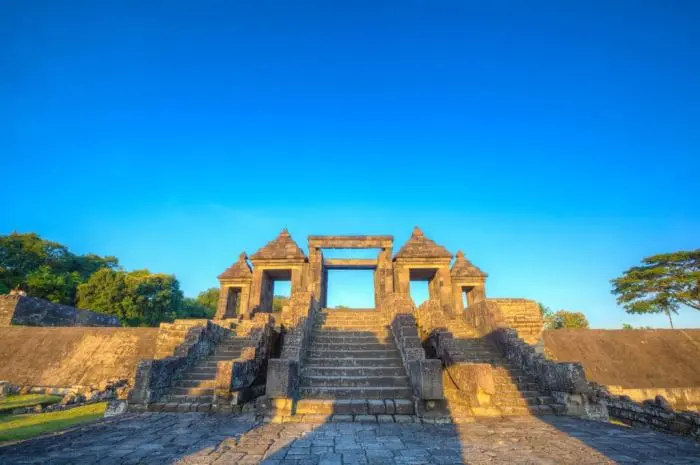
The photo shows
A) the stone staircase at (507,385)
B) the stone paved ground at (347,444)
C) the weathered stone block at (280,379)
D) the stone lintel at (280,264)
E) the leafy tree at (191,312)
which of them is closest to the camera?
the stone paved ground at (347,444)

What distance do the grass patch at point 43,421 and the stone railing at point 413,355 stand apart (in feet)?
22.3

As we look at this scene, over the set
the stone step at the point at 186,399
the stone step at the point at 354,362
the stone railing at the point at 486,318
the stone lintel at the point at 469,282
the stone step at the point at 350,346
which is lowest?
the stone step at the point at 186,399

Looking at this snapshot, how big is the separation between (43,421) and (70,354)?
8.45 meters

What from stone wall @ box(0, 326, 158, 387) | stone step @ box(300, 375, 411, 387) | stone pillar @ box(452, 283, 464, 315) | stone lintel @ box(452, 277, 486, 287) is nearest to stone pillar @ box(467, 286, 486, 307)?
stone lintel @ box(452, 277, 486, 287)

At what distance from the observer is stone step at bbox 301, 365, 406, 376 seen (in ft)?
26.2

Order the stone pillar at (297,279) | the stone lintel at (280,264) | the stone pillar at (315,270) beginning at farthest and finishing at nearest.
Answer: the stone lintel at (280,264), the stone pillar at (297,279), the stone pillar at (315,270)

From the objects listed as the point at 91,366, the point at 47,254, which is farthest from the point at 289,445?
the point at 47,254

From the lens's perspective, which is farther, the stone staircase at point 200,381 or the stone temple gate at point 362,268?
the stone temple gate at point 362,268

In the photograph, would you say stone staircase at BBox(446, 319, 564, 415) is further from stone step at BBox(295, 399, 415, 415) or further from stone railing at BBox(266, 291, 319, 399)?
stone railing at BBox(266, 291, 319, 399)

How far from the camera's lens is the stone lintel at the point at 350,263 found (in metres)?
18.0

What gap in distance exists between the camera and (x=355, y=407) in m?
6.54

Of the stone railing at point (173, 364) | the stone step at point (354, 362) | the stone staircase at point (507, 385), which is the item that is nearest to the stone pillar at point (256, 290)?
the stone railing at point (173, 364)

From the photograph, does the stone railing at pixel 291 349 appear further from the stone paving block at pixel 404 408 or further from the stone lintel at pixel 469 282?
the stone lintel at pixel 469 282

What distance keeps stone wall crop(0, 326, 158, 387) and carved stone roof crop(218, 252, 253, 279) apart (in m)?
6.52
